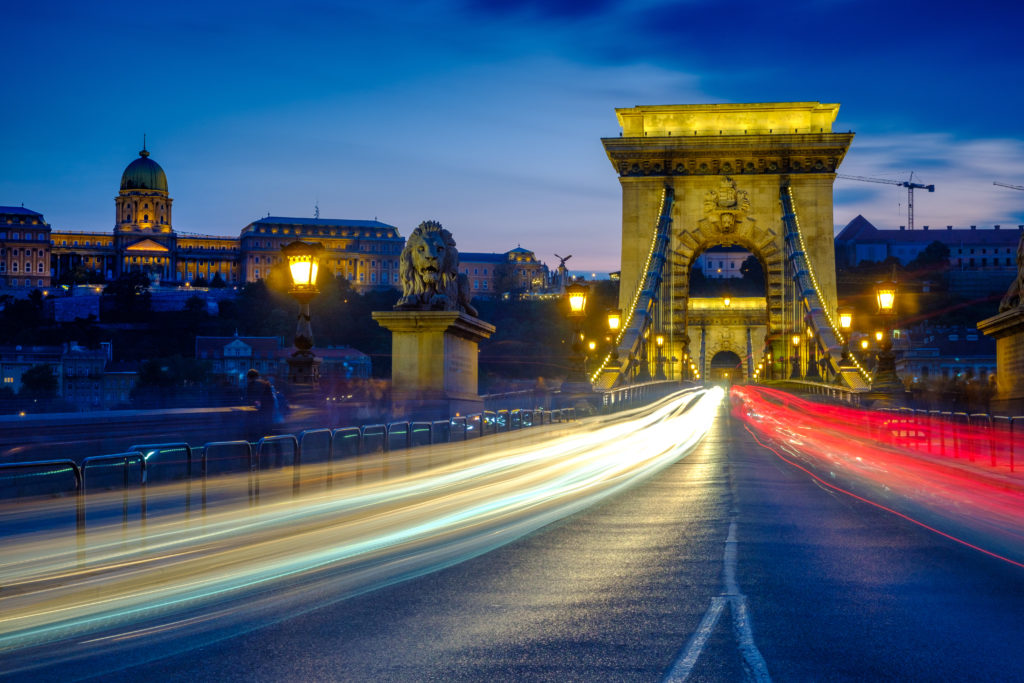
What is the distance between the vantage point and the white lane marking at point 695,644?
19.1ft

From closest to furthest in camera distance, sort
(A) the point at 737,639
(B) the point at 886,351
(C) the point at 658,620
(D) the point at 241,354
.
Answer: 1. (A) the point at 737,639
2. (C) the point at 658,620
3. (B) the point at 886,351
4. (D) the point at 241,354

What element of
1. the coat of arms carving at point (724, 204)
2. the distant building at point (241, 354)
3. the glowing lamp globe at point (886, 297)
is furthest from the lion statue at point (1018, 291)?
the distant building at point (241, 354)

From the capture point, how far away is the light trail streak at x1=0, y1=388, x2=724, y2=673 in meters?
6.89

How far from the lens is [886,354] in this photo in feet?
103

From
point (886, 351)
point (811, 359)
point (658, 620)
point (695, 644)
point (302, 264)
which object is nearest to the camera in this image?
point (695, 644)

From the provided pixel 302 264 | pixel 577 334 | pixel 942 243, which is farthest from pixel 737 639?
pixel 942 243

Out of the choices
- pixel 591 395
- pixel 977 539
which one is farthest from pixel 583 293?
pixel 977 539

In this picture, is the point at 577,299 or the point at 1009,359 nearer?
the point at 1009,359

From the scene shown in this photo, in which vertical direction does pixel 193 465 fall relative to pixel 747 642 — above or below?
above

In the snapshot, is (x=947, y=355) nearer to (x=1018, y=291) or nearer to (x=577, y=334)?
(x=577, y=334)

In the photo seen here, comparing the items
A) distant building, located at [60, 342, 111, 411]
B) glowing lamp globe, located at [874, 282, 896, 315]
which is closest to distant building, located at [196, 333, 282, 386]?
distant building, located at [60, 342, 111, 411]

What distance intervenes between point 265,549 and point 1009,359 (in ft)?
71.4

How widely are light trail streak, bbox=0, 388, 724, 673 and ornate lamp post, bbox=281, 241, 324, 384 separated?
1535 mm

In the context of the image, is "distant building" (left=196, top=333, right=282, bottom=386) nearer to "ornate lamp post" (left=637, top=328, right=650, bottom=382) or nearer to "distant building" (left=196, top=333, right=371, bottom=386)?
"distant building" (left=196, top=333, right=371, bottom=386)
